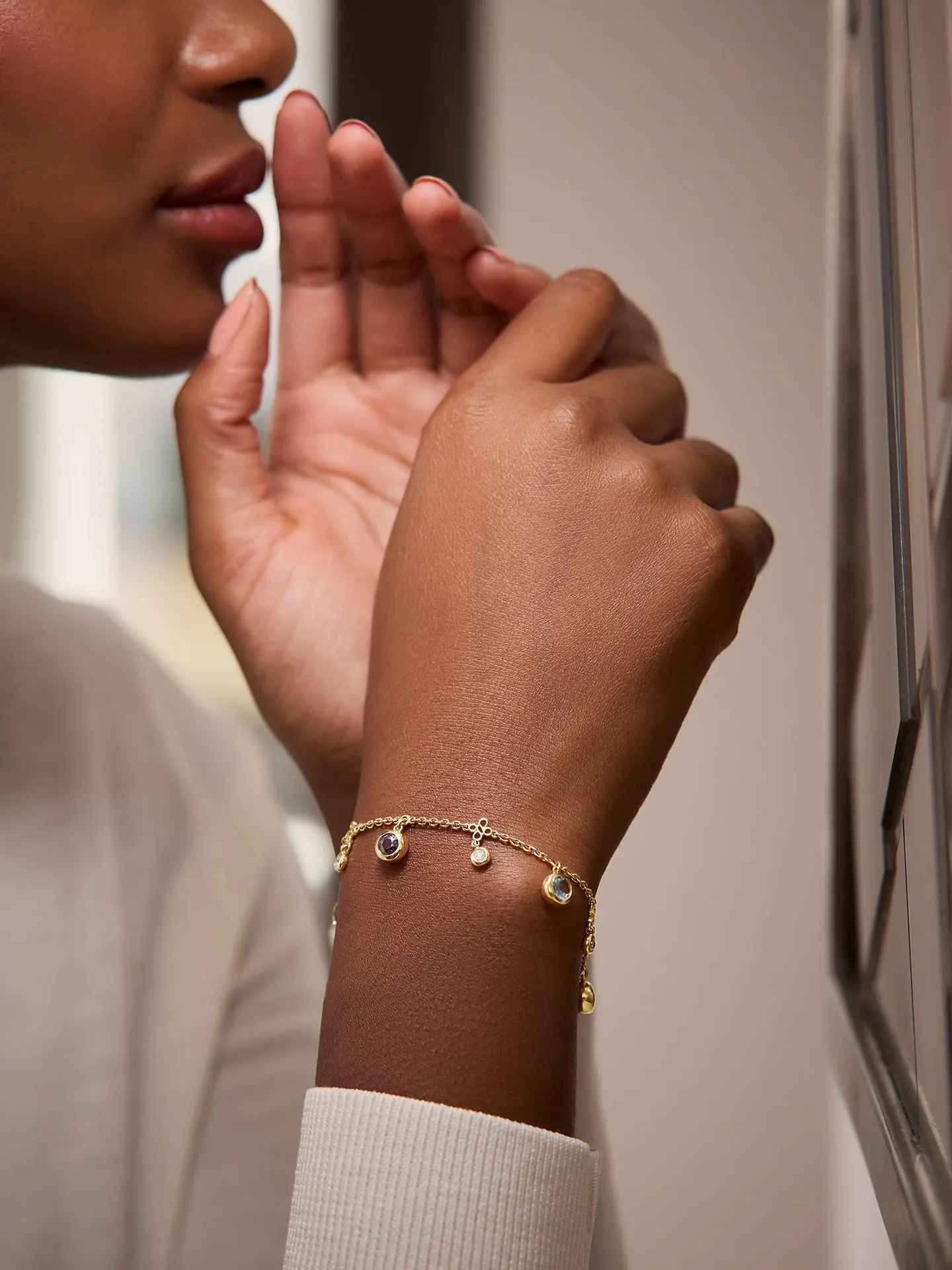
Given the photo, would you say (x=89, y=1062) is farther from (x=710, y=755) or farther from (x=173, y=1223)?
(x=710, y=755)

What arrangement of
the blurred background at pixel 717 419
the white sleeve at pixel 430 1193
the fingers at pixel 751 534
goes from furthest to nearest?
1. the blurred background at pixel 717 419
2. the fingers at pixel 751 534
3. the white sleeve at pixel 430 1193

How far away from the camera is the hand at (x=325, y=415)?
0.66 m

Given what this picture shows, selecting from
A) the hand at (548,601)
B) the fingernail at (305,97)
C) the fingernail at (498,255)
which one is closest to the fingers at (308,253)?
the fingernail at (305,97)

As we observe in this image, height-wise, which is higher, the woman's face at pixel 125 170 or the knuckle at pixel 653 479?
the woman's face at pixel 125 170

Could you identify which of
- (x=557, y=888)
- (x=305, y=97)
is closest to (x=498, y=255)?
(x=305, y=97)

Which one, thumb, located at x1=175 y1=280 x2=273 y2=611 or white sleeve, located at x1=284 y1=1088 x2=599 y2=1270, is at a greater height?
thumb, located at x1=175 y1=280 x2=273 y2=611

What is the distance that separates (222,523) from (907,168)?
1.40 ft

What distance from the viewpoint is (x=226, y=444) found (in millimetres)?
700

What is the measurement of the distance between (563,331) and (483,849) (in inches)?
10.3

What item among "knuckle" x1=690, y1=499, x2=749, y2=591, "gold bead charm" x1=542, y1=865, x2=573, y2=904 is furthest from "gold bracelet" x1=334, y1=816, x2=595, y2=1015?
"knuckle" x1=690, y1=499, x2=749, y2=591

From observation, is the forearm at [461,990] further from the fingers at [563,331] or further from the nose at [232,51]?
the nose at [232,51]

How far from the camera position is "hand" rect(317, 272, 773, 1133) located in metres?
0.42

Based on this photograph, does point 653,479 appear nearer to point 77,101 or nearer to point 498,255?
point 498,255

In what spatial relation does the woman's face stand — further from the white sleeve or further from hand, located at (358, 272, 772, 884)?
the white sleeve
